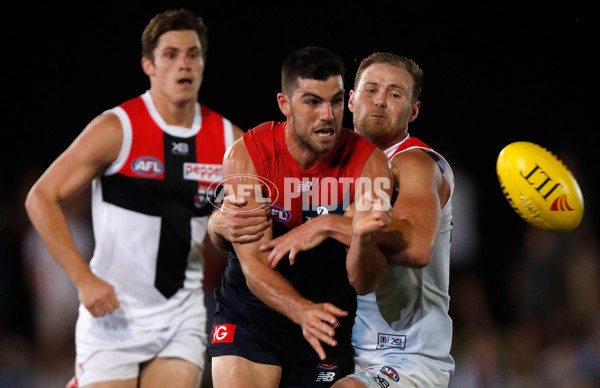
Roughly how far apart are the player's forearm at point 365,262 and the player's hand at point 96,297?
5.07ft

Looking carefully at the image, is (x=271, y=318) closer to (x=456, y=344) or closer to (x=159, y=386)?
(x=159, y=386)

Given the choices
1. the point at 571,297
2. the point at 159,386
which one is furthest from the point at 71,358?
the point at 571,297

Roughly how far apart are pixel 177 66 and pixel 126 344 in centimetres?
165

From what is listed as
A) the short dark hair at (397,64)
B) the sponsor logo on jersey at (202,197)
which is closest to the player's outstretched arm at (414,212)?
the short dark hair at (397,64)

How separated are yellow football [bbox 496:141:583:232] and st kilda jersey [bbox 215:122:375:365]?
3.52ft

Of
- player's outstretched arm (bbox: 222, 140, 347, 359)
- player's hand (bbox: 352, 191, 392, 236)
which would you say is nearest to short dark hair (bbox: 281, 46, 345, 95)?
player's outstretched arm (bbox: 222, 140, 347, 359)

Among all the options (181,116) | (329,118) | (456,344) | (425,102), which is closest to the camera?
(329,118)

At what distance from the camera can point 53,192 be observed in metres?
4.00

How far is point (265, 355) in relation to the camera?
3.32m

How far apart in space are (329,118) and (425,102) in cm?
413

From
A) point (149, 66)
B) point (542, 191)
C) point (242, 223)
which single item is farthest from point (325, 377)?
point (149, 66)

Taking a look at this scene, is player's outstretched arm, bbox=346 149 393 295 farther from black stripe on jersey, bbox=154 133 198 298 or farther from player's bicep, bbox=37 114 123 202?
player's bicep, bbox=37 114 123 202

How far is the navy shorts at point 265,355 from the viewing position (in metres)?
3.32

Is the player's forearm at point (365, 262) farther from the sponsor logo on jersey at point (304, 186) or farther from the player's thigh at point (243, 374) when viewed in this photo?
the player's thigh at point (243, 374)
